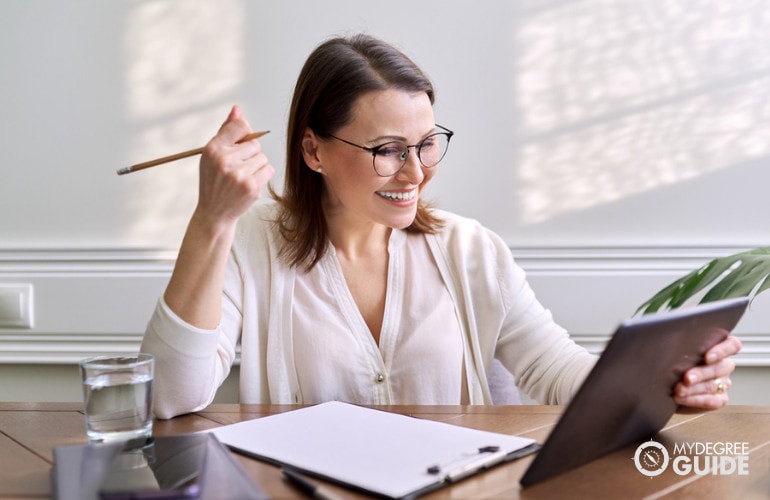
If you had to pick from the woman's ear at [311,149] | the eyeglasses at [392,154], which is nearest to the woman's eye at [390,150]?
the eyeglasses at [392,154]

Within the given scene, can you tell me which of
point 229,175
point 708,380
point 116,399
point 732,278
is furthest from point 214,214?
point 732,278

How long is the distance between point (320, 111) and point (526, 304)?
1.80ft

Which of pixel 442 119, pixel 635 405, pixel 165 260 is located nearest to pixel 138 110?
pixel 165 260

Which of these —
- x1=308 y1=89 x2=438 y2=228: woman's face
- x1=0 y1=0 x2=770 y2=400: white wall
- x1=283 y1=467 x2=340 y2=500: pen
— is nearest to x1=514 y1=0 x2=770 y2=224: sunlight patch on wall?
x1=0 y1=0 x2=770 y2=400: white wall

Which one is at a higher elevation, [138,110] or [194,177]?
[138,110]

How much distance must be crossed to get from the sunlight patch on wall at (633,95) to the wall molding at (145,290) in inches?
6.0

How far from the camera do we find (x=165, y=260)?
199 cm

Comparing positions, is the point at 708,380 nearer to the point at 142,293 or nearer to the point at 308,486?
the point at 308,486

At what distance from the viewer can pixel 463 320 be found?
60.6 inches

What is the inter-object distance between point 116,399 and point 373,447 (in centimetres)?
31

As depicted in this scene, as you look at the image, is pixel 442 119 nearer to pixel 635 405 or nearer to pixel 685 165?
pixel 685 165

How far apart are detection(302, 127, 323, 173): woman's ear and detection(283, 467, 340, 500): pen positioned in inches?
33.2

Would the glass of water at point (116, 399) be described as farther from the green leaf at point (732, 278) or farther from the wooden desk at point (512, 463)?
the green leaf at point (732, 278)

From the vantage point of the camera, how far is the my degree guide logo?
0.84 meters
